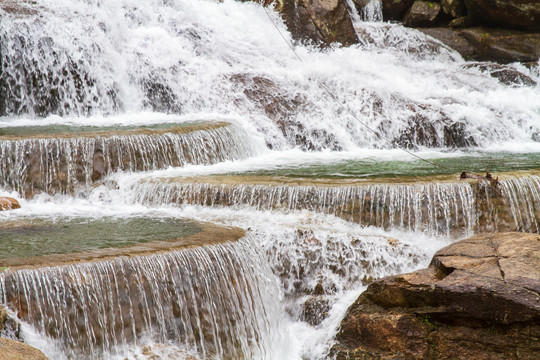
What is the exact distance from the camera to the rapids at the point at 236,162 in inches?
209

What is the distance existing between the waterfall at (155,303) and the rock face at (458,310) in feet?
3.06

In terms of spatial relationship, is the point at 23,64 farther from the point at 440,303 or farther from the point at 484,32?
the point at 484,32

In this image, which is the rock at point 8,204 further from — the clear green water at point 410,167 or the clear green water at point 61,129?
the clear green water at point 410,167

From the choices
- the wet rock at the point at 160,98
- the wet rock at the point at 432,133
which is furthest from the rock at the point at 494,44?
the wet rock at the point at 160,98

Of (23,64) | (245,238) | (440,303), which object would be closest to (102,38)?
(23,64)

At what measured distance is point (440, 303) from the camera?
507 centimetres

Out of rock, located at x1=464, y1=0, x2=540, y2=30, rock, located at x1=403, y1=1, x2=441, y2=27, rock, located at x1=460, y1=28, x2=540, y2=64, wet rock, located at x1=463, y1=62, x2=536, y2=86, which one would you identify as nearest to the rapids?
wet rock, located at x1=463, y1=62, x2=536, y2=86

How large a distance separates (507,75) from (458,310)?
10.6 meters

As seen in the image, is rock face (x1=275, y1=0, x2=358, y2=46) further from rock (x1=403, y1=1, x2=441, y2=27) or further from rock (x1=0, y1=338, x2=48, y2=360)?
rock (x1=0, y1=338, x2=48, y2=360)

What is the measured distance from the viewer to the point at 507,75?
46.3 ft

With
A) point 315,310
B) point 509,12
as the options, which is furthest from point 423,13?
point 315,310

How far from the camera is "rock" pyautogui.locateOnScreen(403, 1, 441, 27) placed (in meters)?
16.7

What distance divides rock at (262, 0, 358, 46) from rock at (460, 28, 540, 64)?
11.4ft

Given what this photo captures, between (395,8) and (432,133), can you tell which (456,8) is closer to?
(395,8)
